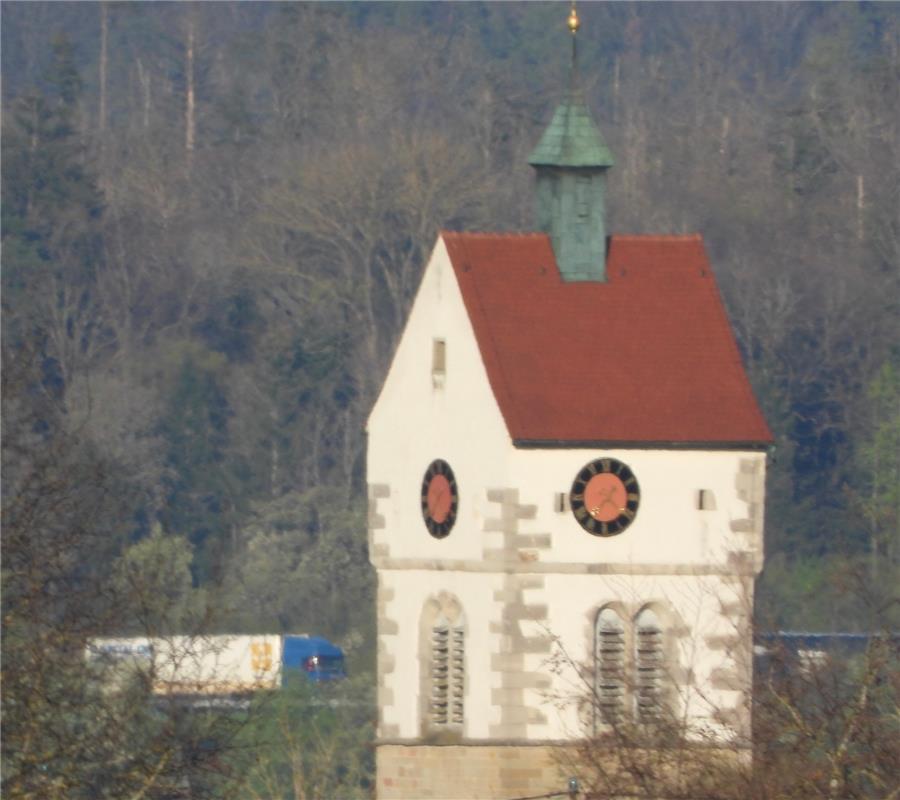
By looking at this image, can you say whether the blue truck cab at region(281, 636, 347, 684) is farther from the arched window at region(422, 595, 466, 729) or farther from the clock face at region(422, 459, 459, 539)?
the clock face at region(422, 459, 459, 539)

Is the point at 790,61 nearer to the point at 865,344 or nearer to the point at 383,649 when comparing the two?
the point at 865,344

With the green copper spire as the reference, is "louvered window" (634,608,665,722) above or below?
below

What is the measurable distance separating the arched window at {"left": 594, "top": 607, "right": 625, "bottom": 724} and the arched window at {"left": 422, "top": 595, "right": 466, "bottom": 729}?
1.33 meters

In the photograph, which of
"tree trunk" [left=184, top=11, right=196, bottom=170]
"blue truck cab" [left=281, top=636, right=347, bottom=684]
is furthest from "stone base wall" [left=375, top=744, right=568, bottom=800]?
"tree trunk" [left=184, top=11, right=196, bottom=170]

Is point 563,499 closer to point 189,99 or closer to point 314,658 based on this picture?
point 314,658

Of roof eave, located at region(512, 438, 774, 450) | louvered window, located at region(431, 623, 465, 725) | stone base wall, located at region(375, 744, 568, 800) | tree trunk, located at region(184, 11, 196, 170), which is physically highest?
tree trunk, located at region(184, 11, 196, 170)

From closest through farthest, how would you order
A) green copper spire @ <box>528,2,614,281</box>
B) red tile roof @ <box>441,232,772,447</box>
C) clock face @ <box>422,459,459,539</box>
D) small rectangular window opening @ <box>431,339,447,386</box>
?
red tile roof @ <box>441,232,772,447</box> → clock face @ <box>422,459,459,539</box> → small rectangular window opening @ <box>431,339,447,386</box> → green copper spire @ <box>528,2,614,281</box>

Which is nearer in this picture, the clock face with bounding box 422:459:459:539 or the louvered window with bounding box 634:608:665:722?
the louvered window with bounding box 634:608:665:722

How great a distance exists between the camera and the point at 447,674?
42.8m

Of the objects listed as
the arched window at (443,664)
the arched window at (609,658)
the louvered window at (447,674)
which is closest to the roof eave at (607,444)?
the arched window at (609,658)

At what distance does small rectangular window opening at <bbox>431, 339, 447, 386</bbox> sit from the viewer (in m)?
42.9

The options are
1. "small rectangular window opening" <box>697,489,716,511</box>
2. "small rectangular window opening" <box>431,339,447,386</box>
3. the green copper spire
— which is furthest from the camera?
the green copper spire

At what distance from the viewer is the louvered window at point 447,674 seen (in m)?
42.5

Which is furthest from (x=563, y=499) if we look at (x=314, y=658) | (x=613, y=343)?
(x=314, y=658)
